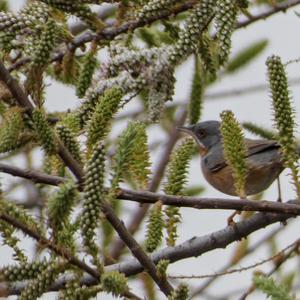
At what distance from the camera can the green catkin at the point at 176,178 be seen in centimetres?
280

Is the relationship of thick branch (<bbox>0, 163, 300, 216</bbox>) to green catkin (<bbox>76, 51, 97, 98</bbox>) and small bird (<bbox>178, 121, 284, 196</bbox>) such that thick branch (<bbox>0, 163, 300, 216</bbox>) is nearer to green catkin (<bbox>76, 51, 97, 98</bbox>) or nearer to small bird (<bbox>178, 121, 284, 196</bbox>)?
small bird (<bbox>178, 121, 284, 196</bbox>)

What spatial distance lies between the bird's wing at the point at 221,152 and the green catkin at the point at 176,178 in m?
1.42

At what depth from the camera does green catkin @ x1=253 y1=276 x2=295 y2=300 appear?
203cm

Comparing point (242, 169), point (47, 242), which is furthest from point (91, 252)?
point (242, 169)

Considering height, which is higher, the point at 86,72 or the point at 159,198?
the point at 86,72

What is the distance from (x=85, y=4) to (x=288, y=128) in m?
1.25

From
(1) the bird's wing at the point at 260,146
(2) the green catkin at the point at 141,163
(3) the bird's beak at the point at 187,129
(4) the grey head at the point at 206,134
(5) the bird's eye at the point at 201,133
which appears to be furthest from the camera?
(5) the bird's eye at the point at 201,133

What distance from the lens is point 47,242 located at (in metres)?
2.34

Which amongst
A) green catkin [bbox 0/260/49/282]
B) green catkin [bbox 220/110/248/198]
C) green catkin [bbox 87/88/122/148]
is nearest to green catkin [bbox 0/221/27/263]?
green catkin [bbox 0/260/49/282]

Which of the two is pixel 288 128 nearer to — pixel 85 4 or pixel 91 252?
pixel 91 252

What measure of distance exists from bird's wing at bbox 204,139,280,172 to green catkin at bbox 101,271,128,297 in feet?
6.89

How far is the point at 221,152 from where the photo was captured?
5633mm

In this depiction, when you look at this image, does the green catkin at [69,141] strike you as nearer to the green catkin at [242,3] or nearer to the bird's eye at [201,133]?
the green catkin at [242,3]

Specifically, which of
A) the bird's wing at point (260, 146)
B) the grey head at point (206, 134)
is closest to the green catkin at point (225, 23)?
the bird's wing at point (260, 146)
